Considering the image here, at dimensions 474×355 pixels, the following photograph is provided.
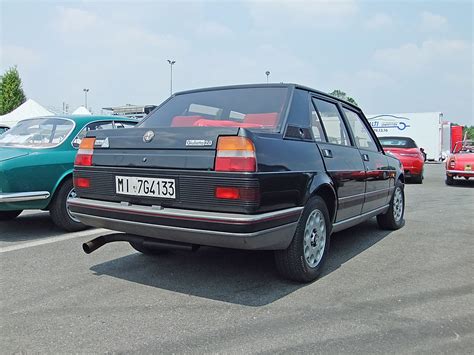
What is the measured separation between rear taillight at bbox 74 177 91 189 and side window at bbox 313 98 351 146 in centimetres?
204

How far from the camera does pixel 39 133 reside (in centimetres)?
512

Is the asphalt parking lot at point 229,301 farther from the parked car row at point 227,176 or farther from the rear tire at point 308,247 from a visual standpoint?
the parked car row at point 227,176

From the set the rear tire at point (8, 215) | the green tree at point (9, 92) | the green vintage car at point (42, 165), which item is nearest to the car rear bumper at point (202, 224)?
the green vintage car at point (42, 165)

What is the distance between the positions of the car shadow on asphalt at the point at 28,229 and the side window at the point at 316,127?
10.6 ft

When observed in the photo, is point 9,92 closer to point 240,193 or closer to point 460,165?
point 460,165

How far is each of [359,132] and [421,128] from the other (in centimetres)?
2417

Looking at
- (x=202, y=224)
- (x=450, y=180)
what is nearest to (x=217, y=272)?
(x=202, y=224)

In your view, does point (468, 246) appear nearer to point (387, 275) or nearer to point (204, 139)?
point (387, 275)

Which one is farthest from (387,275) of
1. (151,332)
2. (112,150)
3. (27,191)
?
(27,191)

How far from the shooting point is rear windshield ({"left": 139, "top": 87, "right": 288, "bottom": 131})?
130 inches

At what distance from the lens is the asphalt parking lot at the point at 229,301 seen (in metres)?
2.32

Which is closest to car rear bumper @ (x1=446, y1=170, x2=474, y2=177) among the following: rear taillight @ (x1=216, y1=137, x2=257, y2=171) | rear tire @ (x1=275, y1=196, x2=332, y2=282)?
rear tire @ (x1=275, y1=196, x2=332, y2=282)

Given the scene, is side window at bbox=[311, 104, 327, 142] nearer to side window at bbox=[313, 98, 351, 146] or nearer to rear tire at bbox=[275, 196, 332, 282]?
side window at bbox=[313, 98, 351, 146]

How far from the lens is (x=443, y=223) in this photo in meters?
5.85
